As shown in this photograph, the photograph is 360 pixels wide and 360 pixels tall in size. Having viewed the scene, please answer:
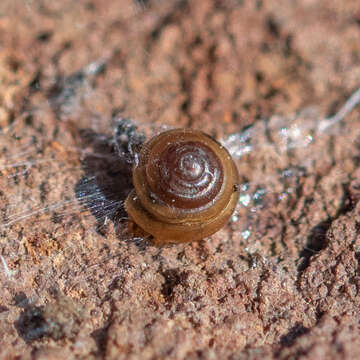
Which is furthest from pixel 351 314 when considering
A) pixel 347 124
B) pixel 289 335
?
→ pixel 347 124

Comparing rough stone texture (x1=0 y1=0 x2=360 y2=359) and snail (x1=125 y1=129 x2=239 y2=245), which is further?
snail (x1=125 y1=129 x2=239 y2=245)

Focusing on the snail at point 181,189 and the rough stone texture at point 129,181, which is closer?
the rough stone texture at point 129,181

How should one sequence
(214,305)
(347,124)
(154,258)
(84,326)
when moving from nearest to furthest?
(84,326), (214,305), (154,258), (347,124)

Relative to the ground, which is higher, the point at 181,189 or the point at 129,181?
the point at 181,189

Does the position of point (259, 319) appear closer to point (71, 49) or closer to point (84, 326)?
point (84, 326)
